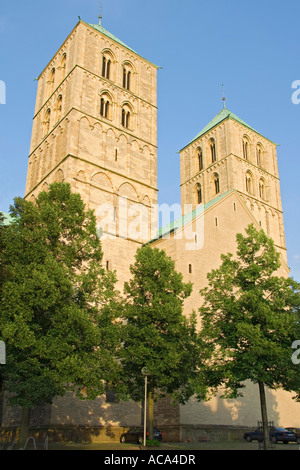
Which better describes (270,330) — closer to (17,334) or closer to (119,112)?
(17,334)

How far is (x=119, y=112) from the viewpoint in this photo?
3975 centimetres

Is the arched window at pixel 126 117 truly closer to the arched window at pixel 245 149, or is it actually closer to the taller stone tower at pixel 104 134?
the taller stone tower at pixel 104 134

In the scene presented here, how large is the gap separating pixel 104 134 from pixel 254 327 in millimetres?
22555

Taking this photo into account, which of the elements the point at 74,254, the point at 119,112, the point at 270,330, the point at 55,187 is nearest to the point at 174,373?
the point at 270,330

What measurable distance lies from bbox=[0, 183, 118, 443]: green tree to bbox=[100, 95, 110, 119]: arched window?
19.0 meters

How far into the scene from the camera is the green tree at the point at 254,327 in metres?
20.1

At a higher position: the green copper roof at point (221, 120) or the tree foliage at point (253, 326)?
the green copper roof at point (221, 120)

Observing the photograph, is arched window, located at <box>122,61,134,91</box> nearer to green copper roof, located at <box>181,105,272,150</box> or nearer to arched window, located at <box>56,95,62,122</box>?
arched window, located at <box>56,95,62,122</box>

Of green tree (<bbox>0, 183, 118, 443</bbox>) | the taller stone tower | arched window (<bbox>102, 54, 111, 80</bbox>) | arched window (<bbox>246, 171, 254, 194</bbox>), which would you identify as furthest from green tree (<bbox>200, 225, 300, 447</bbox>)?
arched window (<bbox>246, 171, 254, 194</bbox>)

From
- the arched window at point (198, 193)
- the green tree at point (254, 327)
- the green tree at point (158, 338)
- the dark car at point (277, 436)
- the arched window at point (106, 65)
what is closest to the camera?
the green tree at point (254, 327)

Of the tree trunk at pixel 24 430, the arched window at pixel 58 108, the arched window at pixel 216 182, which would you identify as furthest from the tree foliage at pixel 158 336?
the arched window at pixel 216 182

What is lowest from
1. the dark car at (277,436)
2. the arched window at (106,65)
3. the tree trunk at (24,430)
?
the dark car at (277,436)

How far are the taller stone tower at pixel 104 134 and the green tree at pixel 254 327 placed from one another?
11.3 meters

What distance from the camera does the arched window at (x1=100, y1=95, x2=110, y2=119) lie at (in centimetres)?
3869
